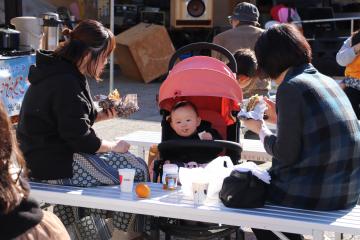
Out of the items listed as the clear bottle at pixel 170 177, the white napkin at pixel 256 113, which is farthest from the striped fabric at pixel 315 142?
the clear bottle at pixel 170 177

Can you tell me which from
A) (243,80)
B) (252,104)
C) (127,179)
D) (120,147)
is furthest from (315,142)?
(243,80)

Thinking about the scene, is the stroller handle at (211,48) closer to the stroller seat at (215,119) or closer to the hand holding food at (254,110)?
the stroller seat at (215,119)

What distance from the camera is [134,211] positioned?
326cm

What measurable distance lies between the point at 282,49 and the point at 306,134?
43 centimetres

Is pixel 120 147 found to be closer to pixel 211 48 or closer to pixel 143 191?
pixel 143 191

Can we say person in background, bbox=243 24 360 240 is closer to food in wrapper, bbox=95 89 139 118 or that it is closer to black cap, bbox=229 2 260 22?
food in wrapper, bbox=95 89 139 118

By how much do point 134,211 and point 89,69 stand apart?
86 centimetres

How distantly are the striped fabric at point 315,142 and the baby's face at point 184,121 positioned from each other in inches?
41.2

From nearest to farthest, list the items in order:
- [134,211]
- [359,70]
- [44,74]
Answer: [134,211]
[44,74]
[359,70]

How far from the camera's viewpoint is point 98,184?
360 cm

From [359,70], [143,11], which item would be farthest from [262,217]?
[143,11]

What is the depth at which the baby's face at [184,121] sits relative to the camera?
4.13m

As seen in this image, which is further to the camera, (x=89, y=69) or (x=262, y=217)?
(x=89, y=69)

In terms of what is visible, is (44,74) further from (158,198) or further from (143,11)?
(143,11)
